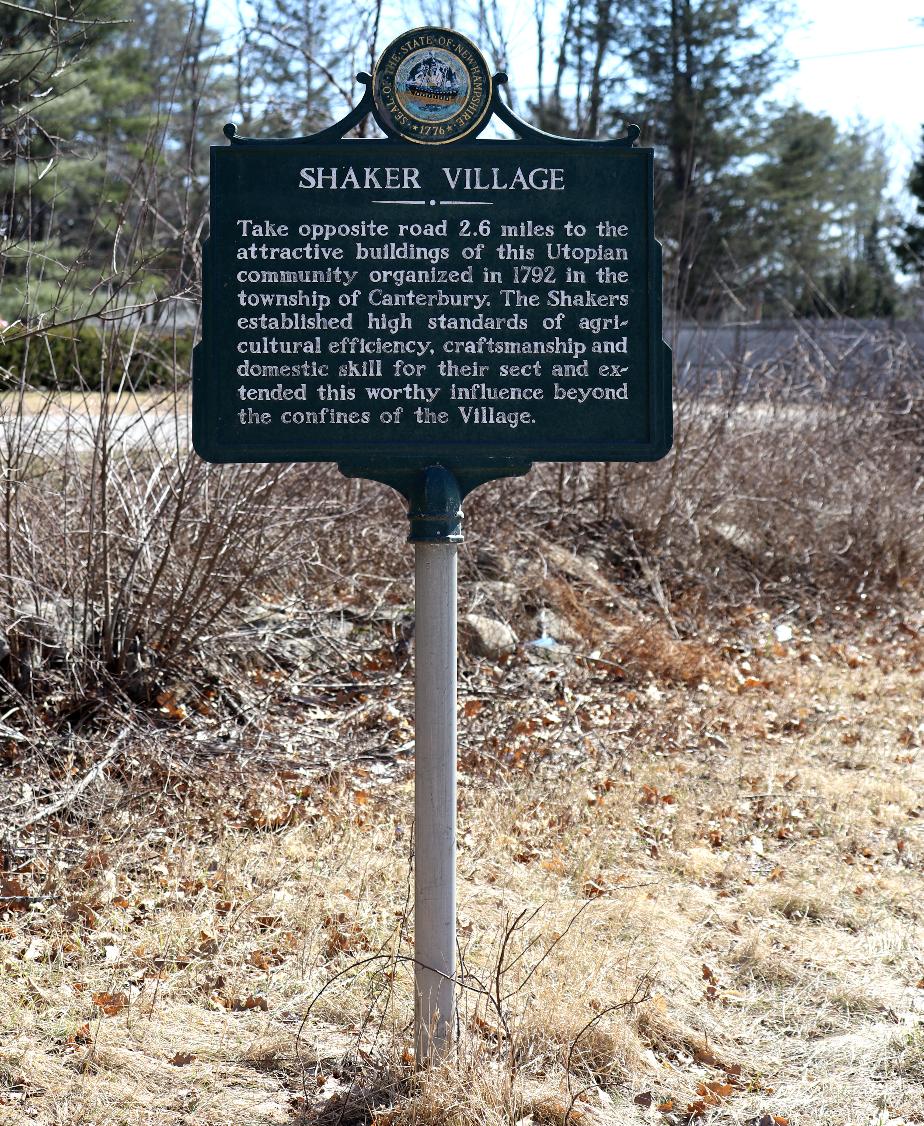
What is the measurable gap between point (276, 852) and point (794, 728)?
3338 millimetres

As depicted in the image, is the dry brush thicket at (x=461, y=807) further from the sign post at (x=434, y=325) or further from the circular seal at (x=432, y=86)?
the circular seal at (x=432, y=86)

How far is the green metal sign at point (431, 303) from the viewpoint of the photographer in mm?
3172

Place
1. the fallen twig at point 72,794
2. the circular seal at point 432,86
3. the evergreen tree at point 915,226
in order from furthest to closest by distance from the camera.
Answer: the evergreen tree at point 915,226 → the fallen twig at point 72,794 → the circular seal at point 432,86

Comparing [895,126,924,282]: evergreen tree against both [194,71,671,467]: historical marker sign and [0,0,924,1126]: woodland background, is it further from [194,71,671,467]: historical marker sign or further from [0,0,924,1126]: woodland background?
[194,71,671,467]: historical marker sign

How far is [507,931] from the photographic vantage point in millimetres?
3412

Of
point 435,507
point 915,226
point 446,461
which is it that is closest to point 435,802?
point 435,507

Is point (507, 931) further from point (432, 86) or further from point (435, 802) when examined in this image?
point (432, 86)

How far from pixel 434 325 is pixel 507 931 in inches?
66.4

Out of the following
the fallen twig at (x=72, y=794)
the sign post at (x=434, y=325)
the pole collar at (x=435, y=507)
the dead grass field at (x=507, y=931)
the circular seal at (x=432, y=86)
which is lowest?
the dead grass field at (x=507, y=931)

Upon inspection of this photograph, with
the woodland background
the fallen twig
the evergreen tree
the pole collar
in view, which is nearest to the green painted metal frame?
the pole collar

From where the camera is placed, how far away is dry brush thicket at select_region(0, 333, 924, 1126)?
11.1 ft

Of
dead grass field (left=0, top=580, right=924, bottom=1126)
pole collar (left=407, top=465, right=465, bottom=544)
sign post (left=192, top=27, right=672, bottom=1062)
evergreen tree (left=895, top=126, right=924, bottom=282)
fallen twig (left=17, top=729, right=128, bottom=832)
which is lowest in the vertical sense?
dead grass field (left=0, top=580, right=924, bottom=1126)

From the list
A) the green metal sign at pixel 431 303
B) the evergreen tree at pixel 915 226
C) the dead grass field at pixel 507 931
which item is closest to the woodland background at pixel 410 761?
the dead grass field at pixel 507 931

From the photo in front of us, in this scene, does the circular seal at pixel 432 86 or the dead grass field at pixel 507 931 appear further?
the dead grass field at pixel 507 931
